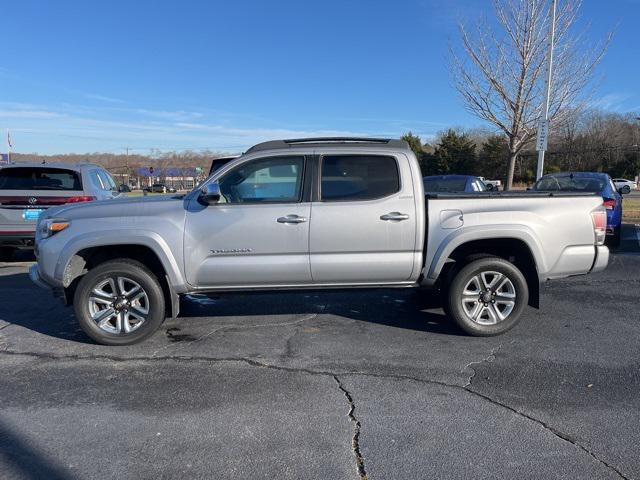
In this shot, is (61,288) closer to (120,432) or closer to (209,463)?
(120,432)

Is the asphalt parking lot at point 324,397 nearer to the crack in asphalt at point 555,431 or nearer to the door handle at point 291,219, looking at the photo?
the crack in asphalt at point 555,431

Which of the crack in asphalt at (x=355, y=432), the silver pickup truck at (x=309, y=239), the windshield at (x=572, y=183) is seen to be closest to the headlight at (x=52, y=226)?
the silver pickup truck at (x=309, y=239)

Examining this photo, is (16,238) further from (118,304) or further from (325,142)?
(325,142)

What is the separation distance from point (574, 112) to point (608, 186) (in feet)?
25.2

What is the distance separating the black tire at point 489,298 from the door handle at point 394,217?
823 millimetres

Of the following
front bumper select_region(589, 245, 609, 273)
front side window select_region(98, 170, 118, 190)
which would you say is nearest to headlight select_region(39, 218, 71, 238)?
front side window select_region(98, 170, 118, 190)

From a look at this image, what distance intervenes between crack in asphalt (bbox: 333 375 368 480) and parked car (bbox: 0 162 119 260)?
665cm

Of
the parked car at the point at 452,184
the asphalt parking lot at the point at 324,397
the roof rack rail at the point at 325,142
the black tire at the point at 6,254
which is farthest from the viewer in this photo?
the parked car at the point at 452,184

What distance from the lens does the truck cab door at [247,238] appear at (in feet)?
15.3

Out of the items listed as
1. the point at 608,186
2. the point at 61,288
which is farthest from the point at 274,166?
the point at 608,186

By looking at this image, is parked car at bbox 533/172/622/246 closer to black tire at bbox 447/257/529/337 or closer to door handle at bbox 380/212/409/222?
black tire at bbox 447/257/529/337

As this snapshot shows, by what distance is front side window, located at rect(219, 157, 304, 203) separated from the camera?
189 inches

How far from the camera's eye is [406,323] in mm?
5379

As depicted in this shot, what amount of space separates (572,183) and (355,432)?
948cm
